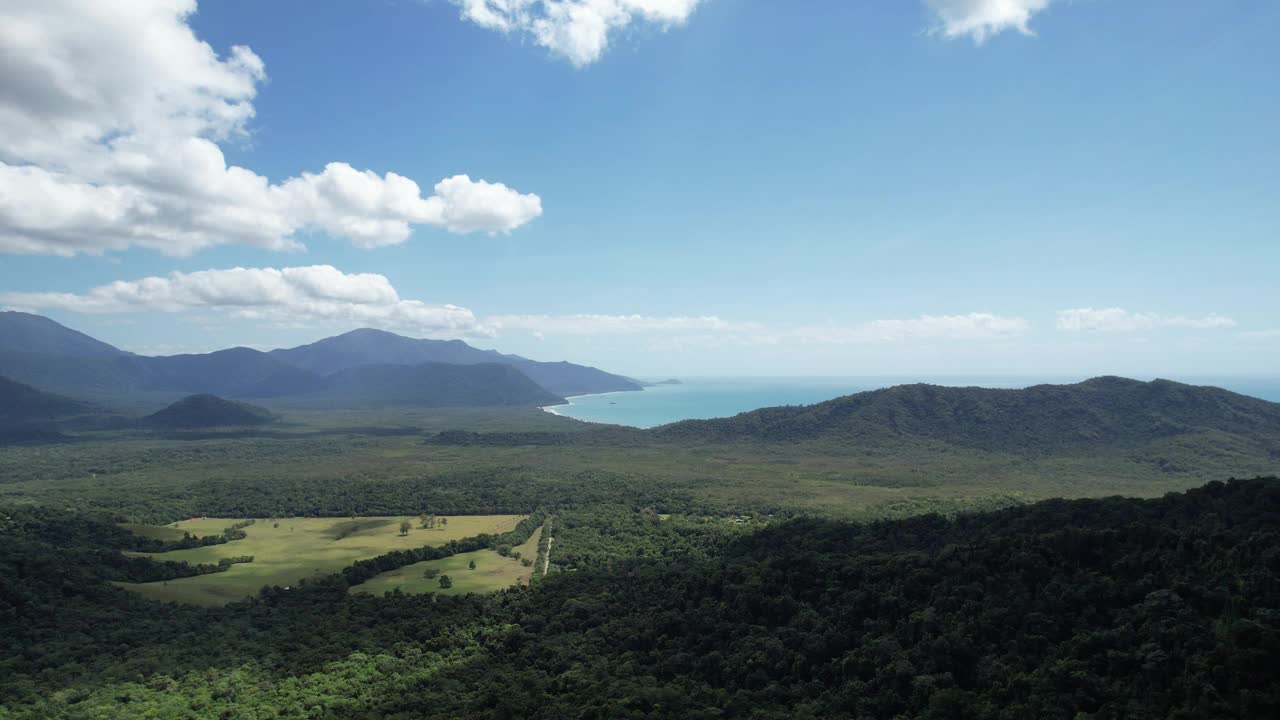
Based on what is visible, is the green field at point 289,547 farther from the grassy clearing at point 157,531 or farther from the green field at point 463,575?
the green field at point 463,575

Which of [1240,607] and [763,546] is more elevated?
[1240,607]

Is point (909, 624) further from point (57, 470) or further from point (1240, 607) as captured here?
point (57, 470)

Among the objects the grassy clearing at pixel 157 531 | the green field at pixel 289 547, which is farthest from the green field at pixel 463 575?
the grassy clearing at pixel 157 531

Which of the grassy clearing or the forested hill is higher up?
the forested hill

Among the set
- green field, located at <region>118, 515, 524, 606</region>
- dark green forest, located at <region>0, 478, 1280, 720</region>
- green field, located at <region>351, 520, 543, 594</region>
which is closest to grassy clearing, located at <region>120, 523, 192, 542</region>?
green field, located at <region>118, 515, 524, 606</region>

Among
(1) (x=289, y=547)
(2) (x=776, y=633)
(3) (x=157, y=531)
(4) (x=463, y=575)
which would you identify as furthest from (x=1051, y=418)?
(3) (x=157, y=531)

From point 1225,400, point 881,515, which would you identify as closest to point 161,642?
point 881,515

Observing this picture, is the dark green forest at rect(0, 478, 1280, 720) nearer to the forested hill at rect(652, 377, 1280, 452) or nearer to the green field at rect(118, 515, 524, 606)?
the green field at rect(118, 515, 524, 606)
